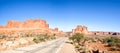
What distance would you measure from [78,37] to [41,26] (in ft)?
387

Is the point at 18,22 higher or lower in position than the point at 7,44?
higher

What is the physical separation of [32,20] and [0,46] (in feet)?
497

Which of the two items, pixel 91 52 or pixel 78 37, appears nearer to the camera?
pixel 91 52

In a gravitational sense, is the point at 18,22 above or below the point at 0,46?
above

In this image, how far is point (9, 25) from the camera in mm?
172875

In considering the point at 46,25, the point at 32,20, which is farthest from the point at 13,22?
the point at 46,25

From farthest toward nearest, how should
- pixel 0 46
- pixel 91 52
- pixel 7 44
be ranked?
pixel 7 44, pixel 0 46, pixel 91 52

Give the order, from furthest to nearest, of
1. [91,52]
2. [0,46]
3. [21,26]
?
[21,26], [0,46], [91,52]

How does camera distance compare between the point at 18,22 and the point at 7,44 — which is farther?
the point at 18,22

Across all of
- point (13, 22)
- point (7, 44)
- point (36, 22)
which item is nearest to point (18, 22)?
point (13, 22)

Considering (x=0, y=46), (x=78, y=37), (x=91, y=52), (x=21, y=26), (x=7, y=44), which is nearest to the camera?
(x=91, y=52)

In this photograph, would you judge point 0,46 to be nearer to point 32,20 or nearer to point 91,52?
point 91,52

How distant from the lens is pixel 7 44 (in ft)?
97.1

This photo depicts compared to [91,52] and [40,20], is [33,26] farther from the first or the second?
[91,52]
